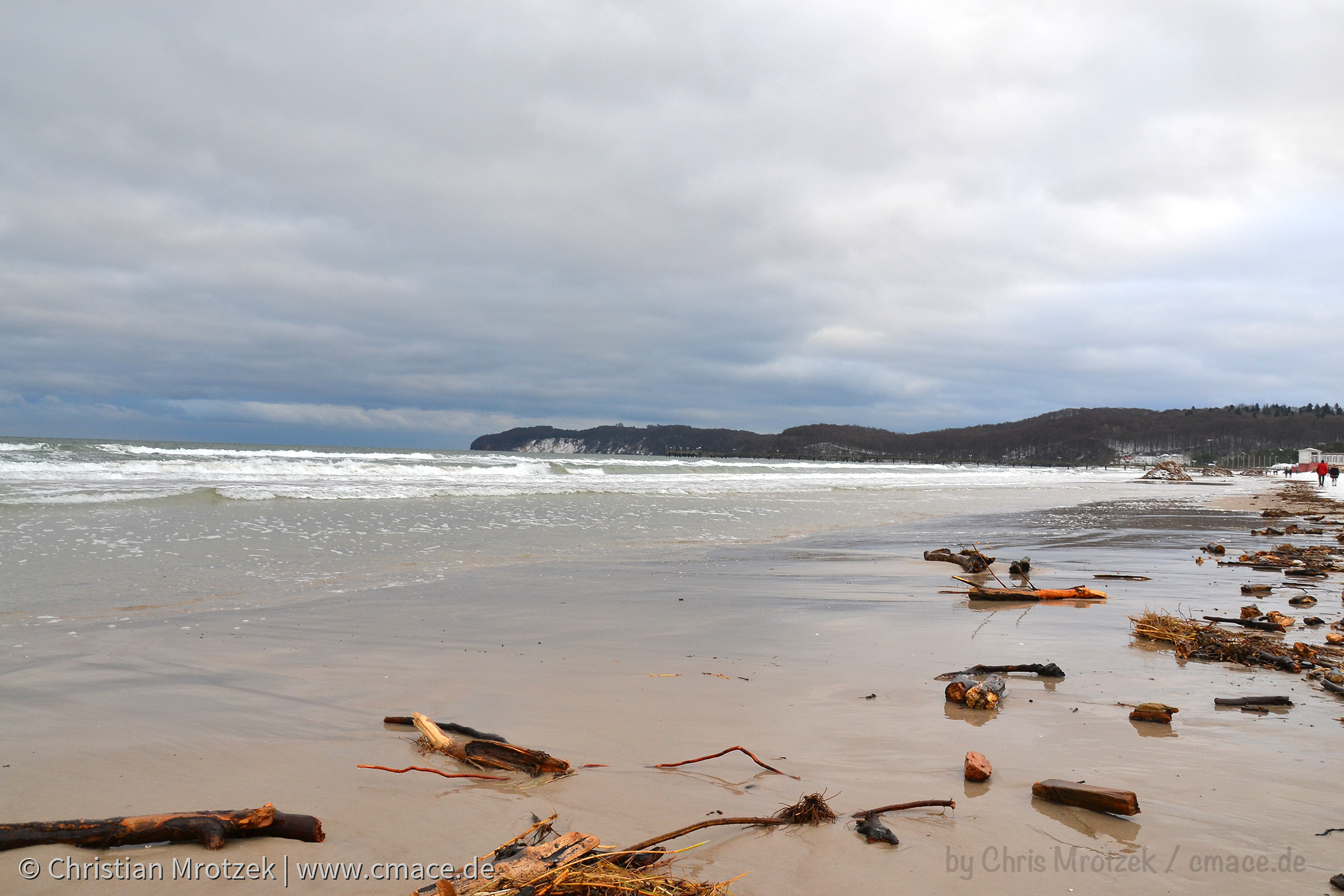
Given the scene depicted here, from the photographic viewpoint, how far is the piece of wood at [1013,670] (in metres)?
4.53

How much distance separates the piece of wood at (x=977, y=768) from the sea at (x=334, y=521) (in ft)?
21.7

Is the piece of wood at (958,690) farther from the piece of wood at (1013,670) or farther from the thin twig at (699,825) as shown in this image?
the thin twig at (699,825)

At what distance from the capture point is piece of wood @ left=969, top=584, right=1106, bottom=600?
749 cm

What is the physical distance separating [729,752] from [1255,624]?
499cm

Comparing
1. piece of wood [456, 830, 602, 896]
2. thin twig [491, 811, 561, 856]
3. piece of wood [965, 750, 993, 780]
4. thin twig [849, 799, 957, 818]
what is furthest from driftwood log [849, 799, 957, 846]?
thin twig [491, 811, 561, 856]

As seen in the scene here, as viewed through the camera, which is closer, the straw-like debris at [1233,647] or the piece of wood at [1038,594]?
the straw-like debris at [1233,647]

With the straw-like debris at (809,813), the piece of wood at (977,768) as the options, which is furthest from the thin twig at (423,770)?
the piece of wood at (977,768)

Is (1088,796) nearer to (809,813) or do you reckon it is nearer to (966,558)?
(809,813)

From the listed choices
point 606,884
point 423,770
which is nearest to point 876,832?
point 606,884

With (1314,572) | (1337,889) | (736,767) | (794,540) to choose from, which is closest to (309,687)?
(736,767)

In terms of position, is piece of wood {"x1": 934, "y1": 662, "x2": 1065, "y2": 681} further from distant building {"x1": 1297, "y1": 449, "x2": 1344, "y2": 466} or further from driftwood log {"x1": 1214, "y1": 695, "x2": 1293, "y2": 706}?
distant building {"x1": 1297, "y1": 449, "x2": 1344, "y2": 466}

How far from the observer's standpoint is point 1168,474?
200ft

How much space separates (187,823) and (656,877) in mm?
1670

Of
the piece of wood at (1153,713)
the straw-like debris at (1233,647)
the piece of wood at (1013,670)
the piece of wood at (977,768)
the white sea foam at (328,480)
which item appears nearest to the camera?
the piece of wood at (977,768)
